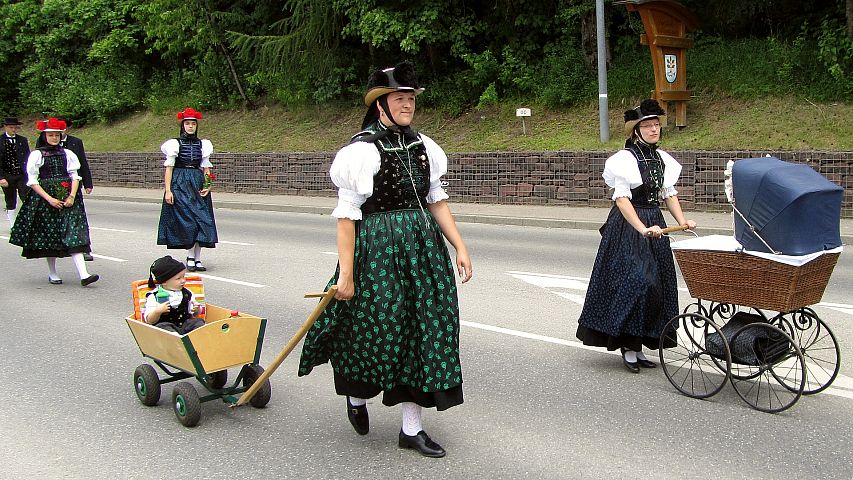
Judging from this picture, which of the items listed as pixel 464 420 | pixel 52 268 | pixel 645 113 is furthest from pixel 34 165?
pixel 645 113

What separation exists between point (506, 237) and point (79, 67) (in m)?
29.1

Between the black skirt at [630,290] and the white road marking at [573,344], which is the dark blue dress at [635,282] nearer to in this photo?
the black skirt at [630,290]

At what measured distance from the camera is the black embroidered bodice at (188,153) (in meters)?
11.1

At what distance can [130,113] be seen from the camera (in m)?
35.2

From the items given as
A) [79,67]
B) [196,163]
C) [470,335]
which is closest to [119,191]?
[79,67]

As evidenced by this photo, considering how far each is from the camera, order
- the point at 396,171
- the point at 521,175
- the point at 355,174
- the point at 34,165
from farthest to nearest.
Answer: the point at 521,175 < the point at 34,165 < the point at 396,171 < the point at 355,174

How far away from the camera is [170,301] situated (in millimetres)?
5922

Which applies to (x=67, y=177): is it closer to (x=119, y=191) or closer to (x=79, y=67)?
(x=119, y=191)

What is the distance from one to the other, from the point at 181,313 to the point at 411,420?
6.44 ft

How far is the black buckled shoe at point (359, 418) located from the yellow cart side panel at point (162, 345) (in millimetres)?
1011

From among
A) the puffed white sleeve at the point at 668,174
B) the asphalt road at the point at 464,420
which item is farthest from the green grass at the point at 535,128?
the puffed white sleeve at the point at 668,174

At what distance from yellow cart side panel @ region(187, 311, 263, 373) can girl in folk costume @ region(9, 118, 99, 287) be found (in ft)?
18.7

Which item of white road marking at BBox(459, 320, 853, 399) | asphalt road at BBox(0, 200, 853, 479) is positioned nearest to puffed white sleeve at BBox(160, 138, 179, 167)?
asphalt road at BBox(0, 200, 853, 479)

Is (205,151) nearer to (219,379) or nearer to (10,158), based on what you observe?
(219,379)
